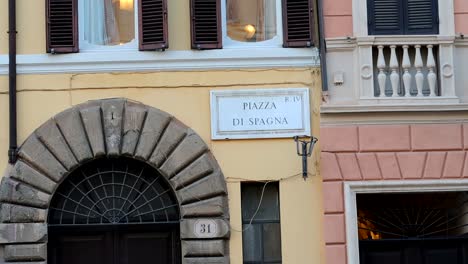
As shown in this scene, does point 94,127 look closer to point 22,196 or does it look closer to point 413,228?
point 22,196

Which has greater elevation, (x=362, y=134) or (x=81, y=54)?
(x=81, y=54)

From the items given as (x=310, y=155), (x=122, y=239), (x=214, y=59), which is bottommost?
(x=122, y=239)

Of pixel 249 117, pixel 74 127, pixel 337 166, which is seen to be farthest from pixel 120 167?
pixel 337 166

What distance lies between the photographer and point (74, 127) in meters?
14.5

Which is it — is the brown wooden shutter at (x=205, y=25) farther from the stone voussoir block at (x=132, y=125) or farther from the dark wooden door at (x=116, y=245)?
the dark wooden door at (x=116, y=245)

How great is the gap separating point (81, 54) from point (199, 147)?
70.3 inches

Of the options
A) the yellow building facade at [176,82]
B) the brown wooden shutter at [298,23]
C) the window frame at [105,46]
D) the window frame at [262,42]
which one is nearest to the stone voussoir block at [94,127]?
the yellow building facade at [176,82]

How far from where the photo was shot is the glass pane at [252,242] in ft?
47.9

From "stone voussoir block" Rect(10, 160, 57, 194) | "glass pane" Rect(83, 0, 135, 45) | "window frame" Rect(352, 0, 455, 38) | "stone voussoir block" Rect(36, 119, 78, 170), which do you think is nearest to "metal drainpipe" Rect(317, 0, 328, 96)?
"window frame" Rect(352, 0, 455, 38)

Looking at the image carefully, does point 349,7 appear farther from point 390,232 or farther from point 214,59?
point 390,232

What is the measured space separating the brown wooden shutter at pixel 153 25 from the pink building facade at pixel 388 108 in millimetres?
1897

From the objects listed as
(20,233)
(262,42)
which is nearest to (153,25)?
(262,42)

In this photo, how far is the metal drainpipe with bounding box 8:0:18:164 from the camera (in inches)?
571

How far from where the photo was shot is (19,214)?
14359 millimetres
